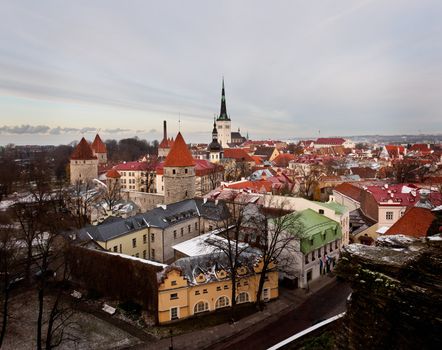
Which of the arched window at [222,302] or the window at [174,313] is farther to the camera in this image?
the arched window at [222,302]

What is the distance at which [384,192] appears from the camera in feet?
98.5

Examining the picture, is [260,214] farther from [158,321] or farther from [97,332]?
[97,332]

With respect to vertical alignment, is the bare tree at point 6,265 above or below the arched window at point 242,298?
above

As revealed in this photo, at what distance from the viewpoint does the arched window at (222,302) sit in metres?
18.7

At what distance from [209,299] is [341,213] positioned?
1329 centimetres

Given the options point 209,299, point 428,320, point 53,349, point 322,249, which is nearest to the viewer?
point 428,320

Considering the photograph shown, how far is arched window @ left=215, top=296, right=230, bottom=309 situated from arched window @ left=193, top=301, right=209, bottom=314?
0.59m

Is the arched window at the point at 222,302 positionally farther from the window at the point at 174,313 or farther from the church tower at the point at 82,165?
the church tower at the point at 82,165

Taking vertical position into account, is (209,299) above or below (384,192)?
below

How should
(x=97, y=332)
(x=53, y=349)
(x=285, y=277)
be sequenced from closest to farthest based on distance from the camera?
(x=53, y=349) < (x=97, y=332) < (x=285, y=277)

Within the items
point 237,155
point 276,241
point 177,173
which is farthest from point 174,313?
point 237,155

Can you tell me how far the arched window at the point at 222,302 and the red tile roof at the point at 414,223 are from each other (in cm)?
1037

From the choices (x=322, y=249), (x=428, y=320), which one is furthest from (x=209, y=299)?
(x=428, y=320)

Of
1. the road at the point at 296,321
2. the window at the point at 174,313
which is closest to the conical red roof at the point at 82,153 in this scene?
the window at the point at 174,313
